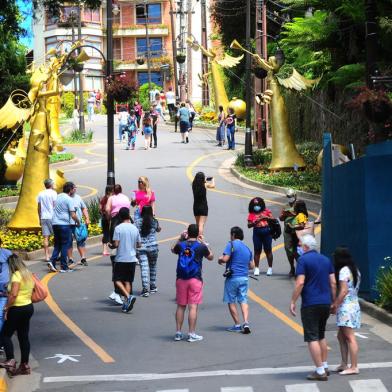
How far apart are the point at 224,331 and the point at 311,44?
2004 centimetres

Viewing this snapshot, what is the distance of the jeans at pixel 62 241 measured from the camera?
66.8ft

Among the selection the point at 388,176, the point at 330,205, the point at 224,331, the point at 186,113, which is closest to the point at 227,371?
the point at 224,331

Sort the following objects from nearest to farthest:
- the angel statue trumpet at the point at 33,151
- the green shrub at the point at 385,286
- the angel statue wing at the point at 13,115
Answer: the green shrub at the point at 385,286 < the angel statue trumpet at the point at 33,151 < the angel statue wing at the point at 13,115

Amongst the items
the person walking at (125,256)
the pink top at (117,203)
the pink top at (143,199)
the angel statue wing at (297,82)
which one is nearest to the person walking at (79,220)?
the pink top at (117,203)

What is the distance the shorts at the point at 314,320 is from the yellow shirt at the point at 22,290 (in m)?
3.20

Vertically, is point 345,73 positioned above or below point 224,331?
above

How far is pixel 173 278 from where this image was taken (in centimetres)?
1953

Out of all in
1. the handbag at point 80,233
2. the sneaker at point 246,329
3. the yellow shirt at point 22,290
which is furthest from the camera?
the handbag at point 80,233

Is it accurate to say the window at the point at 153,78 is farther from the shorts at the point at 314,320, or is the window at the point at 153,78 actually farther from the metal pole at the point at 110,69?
the shorts at the point at 314,320

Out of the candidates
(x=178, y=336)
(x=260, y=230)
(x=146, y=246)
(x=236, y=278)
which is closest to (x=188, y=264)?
(x=236, y=278)

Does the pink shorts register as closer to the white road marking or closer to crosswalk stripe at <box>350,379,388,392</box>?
the white road marking

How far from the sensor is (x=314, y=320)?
1177 cm

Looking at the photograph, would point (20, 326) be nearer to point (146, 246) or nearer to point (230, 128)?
point (146, 246)

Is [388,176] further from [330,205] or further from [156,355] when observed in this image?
[156,355]
